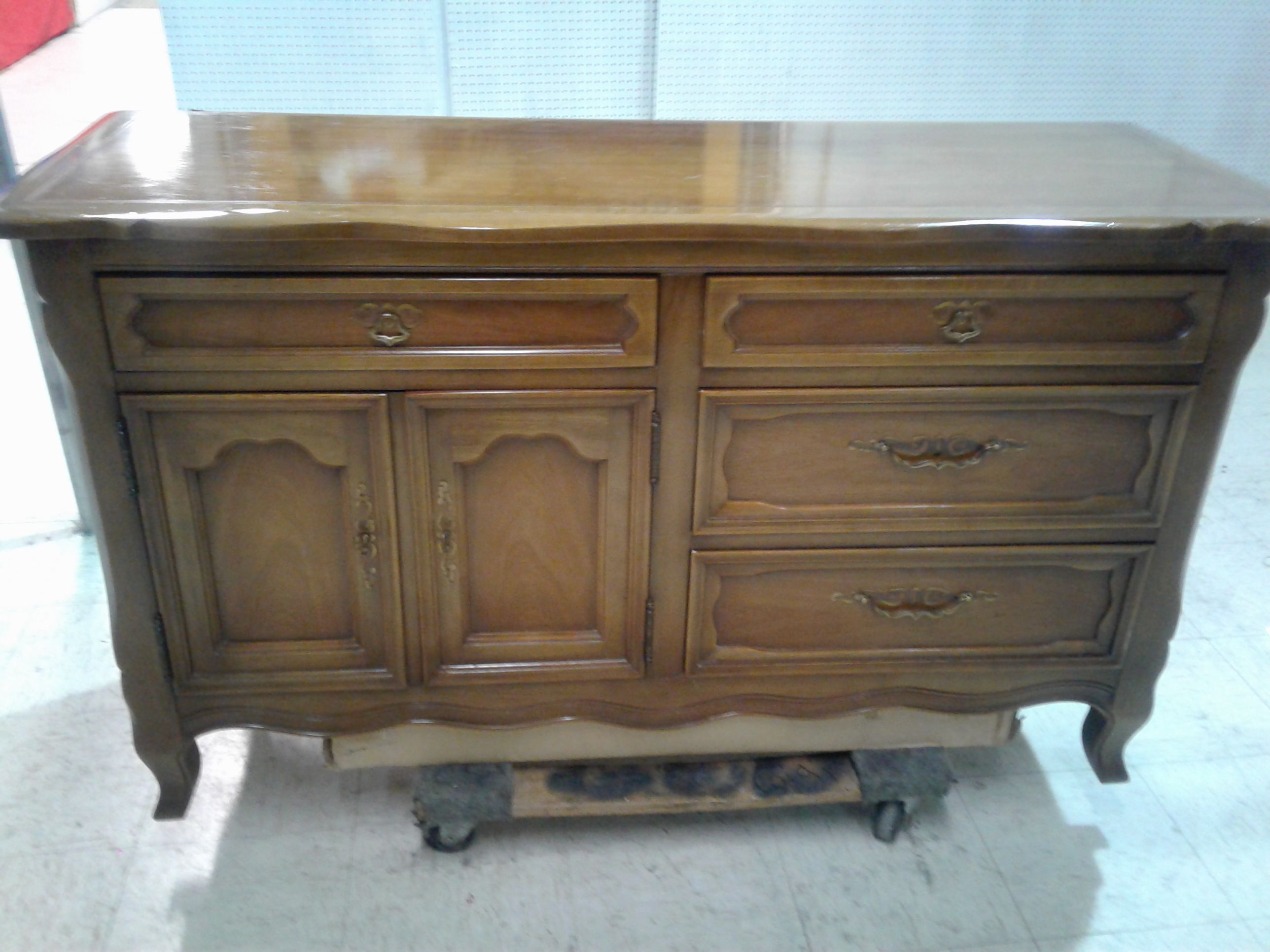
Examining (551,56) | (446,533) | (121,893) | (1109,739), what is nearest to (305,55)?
(551,56)

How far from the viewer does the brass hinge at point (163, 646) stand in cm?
130

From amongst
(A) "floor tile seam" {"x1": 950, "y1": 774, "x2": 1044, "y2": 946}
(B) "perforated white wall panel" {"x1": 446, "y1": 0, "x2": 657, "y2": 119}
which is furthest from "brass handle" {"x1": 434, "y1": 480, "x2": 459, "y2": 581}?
(B) "perforated white wall panel" {"x1": 446, "y1": 0, "x2": 657, "y2": 119}

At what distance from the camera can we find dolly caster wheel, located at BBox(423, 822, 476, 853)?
1.45 meters

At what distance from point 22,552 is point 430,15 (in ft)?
4.38

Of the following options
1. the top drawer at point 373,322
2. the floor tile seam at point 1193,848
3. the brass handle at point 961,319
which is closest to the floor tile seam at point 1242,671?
the floor tile seam at point 1193,848

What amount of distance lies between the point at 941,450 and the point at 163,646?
3.17 ft

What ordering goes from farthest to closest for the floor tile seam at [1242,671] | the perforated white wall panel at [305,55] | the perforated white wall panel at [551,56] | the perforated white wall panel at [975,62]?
1. the perforated white wall panel at [975,62]
2. the perforated white wall panel at [551,56]
3. the perforated white wall panel at [305,55]
4. the floor tile seam at [1242,671]

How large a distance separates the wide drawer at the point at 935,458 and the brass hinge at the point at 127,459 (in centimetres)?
63

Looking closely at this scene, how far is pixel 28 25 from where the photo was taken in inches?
194

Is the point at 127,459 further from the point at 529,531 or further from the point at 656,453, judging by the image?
the point at 656,453

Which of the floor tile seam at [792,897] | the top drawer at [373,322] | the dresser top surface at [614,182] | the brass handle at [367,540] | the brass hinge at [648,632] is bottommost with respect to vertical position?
the floor tile seam at [792,897]

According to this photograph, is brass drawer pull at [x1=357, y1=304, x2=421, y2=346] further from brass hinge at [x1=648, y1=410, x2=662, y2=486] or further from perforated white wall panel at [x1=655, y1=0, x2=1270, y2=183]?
perforated white wall panel at [x1=655, y1=0, x2=1270, y2=183]

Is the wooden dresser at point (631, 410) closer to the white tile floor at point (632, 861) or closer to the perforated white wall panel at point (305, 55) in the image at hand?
the white tile floor at point (632, 861)

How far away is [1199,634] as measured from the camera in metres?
1.93
